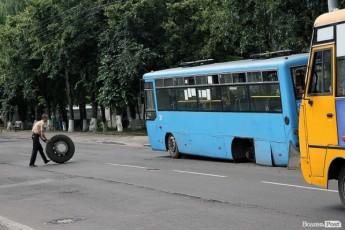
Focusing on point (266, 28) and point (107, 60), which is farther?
point (107, 60)

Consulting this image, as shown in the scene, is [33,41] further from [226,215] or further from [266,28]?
[226,215]

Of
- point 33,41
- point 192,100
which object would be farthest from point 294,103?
point 33,41

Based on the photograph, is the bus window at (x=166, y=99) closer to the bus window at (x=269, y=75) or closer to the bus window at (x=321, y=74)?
the bus window at (x=269, y=75)

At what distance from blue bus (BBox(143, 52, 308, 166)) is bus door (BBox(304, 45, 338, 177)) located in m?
3.76

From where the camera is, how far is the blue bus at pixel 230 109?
16.0 metres

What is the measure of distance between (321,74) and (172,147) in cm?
1282

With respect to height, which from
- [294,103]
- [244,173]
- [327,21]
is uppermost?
[327,21]

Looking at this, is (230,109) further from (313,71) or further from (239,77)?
(313,71)

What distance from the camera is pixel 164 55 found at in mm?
35594

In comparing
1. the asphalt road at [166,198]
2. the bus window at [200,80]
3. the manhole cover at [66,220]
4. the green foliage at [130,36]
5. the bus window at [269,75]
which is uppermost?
the green foliage at [130,36]

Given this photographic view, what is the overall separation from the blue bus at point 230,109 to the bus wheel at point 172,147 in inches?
0.4

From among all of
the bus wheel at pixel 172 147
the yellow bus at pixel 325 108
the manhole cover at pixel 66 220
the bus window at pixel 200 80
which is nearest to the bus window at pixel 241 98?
the bus window at pixel 200 80

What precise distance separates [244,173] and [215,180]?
1.58 metres

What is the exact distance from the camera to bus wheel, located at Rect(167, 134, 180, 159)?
2175 cm
